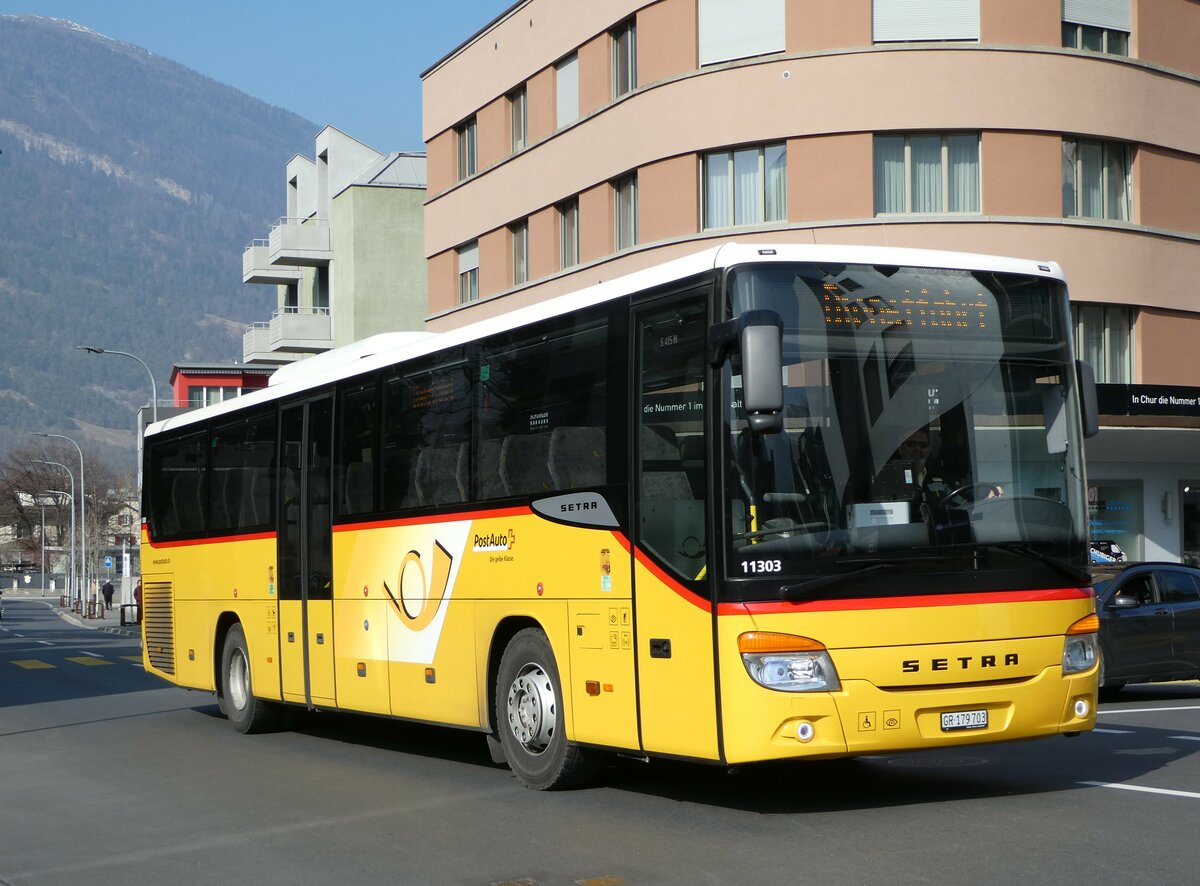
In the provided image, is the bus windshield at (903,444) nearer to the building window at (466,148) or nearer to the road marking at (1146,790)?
the road marking at (1146,790)

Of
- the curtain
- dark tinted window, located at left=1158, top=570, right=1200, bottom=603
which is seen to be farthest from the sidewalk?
dark tinted window, located at left=1158, top=570, right=1200, bottom=603

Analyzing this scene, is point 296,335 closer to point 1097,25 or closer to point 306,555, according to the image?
point 1097,25

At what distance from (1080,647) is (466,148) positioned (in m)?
36.0

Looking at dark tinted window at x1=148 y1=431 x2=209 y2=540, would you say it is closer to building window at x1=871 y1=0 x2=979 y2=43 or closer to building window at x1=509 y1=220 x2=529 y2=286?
building window at x1=871 y1=0 x2=979 y2=43

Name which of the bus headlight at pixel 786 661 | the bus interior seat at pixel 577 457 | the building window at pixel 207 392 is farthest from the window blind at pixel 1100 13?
the building window at pixel 207 392

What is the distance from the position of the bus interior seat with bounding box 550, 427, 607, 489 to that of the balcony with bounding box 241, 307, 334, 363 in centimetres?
5496

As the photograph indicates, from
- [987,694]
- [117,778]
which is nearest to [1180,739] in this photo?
[987,694]

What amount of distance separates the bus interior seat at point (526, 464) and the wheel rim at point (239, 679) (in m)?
6.10

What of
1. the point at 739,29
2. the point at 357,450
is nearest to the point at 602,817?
the point at 357,450

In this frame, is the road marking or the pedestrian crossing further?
the pedestrian crossing

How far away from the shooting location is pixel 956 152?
31.8m

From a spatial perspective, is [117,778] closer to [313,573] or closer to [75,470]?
[313,573]

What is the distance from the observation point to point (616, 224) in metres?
35.9

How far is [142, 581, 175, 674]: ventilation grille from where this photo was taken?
1830cm
